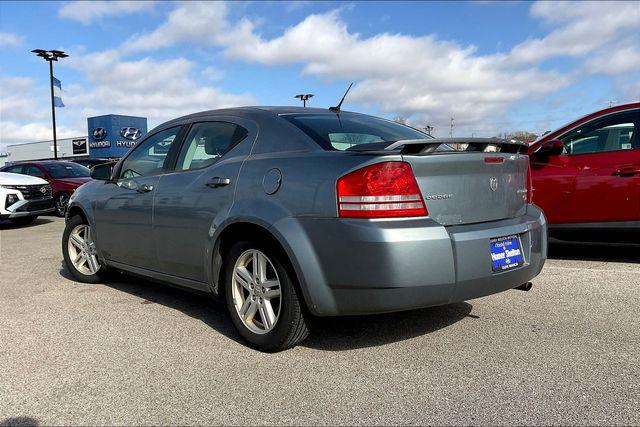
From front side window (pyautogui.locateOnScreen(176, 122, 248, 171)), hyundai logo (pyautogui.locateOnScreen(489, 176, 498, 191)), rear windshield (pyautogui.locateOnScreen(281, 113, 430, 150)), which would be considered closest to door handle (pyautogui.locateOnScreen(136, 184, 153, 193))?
front side window (pyautogui.locateOnScreen(176, 122, 248, 171))

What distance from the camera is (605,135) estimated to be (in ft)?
18.6

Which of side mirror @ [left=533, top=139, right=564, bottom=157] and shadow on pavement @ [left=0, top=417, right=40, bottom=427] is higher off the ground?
side mirror @ [left=533, top=139, right=564, bottom=157]

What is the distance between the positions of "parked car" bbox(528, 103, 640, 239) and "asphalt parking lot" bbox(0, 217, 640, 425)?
111cm

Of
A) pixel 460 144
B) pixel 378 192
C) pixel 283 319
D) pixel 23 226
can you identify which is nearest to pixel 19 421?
pixel 283 319

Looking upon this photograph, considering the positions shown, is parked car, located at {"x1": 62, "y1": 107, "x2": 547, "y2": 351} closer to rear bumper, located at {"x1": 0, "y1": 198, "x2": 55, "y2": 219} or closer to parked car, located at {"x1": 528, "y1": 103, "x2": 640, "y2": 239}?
parked car, located at {"x1": 528, "y1": 103, "x2": 640, "y2": 239}

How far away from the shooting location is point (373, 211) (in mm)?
2814

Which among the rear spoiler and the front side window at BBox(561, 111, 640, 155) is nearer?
the rear spoiler

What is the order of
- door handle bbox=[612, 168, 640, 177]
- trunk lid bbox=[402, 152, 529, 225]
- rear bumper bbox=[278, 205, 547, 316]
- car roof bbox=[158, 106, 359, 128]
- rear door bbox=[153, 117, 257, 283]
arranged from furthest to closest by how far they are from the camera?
door handle bbox=[612, 168, 640, 177] → car roof bbox=[158, 106, 359, 128] → rear door bbox=[153, 117, 257, 283] → trunk lid bbox=[402, 152, 529, 225] → rear bumper bbox=[278, 205, 547, 316]

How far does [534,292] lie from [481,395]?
2.24 m

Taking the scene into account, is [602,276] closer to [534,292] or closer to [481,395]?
[534,292]

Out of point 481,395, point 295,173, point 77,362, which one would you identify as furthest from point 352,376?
point 77,362

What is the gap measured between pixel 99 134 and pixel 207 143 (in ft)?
156

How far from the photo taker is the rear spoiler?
287 centimetres

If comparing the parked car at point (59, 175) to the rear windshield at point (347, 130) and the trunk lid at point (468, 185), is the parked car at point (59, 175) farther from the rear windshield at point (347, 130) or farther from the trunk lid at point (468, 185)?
the trunk lid at point (468, 185)
